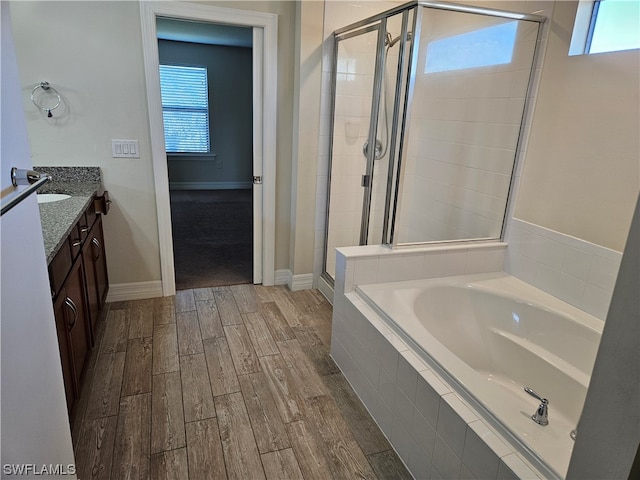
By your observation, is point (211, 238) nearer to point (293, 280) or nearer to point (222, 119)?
point (293, 280)

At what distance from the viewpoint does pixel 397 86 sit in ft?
7.40

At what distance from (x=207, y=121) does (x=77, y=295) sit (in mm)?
5801

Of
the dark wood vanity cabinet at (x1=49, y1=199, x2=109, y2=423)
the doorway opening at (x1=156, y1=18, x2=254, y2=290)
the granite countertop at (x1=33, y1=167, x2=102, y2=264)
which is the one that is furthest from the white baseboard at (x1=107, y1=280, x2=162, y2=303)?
the doorway opening at (x1=156, y1=18, x2=254, y2=290)

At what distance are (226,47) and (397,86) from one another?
568 centimetres

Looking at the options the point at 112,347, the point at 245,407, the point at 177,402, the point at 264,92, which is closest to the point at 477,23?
the point at 264,92

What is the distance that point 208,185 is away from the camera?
755cm

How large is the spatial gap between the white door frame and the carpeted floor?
0.35 metres

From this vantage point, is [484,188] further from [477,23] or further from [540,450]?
[540,450]

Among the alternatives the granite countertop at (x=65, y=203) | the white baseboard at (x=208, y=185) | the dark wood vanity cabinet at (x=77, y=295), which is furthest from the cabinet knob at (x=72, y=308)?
the white baseboard at (x=208, y=185)

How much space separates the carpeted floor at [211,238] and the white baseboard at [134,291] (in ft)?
0.77

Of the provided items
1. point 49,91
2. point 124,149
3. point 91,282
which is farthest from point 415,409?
point 49,91

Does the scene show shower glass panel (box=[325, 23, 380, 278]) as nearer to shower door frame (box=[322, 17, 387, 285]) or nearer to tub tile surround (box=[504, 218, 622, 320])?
shower door frame (box=[322, 17, 387, 285])

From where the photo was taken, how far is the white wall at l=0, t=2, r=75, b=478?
82 centimetres

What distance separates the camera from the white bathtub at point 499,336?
67.0 inches
